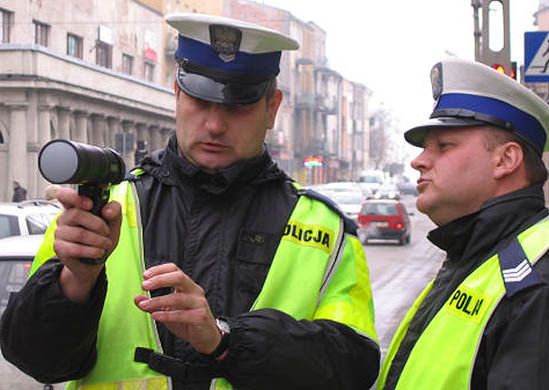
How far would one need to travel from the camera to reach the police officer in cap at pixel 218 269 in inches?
107

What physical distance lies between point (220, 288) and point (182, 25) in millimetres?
813

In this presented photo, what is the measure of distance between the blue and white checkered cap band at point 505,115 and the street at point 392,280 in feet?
12.8

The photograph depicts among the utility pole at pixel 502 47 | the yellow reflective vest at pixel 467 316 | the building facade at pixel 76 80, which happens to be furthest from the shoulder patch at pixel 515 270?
the building facade at pixel 76 80

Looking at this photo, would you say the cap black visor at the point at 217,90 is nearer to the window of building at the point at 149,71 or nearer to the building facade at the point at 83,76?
the building facade at the point at 83,76

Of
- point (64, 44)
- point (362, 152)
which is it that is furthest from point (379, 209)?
point (362, 152)

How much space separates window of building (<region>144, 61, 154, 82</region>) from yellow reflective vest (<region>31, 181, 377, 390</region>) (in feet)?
158

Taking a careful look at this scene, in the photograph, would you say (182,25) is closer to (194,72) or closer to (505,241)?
(194,72)

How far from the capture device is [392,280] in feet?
74.4

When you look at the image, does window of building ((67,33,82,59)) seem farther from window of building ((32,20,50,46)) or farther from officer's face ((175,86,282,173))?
officer's face ((175,86,282,173))

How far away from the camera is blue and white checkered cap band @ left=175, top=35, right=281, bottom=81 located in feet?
9.91

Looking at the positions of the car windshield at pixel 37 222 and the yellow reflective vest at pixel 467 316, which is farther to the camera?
the car windshield at pixel 37 222

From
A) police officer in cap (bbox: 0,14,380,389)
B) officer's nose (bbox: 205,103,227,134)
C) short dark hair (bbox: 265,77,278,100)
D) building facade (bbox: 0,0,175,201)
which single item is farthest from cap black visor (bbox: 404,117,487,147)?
building facade (bbox: 0,0,175,201)

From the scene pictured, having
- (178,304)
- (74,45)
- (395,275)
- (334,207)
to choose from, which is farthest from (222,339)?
(74,45)

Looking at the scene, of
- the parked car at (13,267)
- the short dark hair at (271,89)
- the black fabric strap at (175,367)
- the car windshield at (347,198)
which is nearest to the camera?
the black fabric strap at (175,367)
